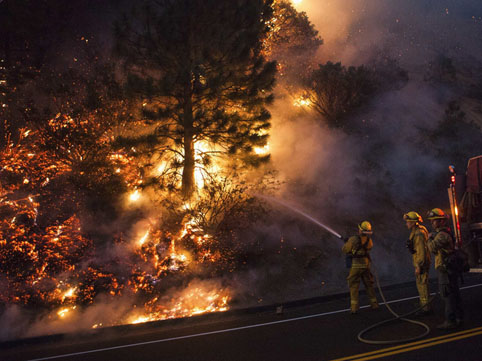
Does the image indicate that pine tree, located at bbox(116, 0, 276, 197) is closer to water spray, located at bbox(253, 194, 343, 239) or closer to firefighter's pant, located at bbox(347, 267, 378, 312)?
water spray, located at bbox(253, 194, 343, 239)

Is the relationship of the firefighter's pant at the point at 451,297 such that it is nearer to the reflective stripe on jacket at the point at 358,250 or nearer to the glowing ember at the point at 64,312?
the reflective stripe on jacket at the point at 358,250

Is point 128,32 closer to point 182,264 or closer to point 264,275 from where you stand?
point 182,264

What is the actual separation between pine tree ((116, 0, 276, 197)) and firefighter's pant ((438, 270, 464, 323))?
7.67m

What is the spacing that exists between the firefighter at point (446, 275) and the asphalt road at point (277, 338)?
0.60ft

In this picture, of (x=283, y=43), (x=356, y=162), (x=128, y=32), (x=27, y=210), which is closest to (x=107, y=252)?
(x=27, y=210)

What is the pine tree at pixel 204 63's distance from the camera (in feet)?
41.2

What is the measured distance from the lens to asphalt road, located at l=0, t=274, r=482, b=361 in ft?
16.9

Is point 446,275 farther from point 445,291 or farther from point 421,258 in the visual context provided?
point 421,258

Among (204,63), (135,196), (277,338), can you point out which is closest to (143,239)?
(135,196)

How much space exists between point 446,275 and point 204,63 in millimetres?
9477

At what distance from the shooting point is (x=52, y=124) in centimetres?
1476

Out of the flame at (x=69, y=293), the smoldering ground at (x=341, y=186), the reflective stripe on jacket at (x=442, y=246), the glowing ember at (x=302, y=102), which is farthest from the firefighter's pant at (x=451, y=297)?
the glowing ember at (x=302, y=102)

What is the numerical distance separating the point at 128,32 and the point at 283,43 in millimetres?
15137

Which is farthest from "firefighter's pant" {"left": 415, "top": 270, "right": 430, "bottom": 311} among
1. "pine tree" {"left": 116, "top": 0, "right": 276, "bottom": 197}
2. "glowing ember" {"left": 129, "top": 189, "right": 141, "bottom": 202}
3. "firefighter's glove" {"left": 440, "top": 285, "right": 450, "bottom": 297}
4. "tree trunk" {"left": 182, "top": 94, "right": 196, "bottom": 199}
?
"glowing ember" {"left": 129, "top": 189, "right": 141, "bottom": 202}
